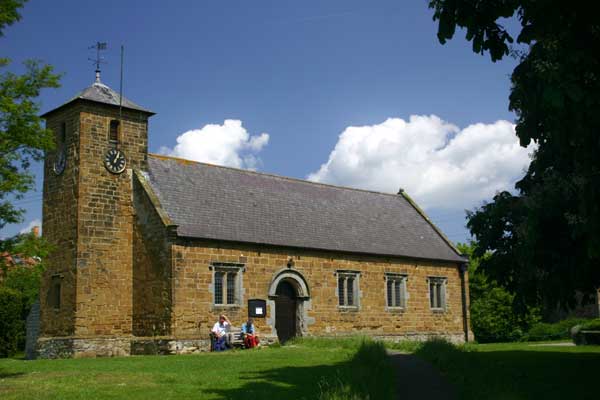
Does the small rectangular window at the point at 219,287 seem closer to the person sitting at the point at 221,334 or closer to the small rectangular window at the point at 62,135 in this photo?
the person sitting at the point at 221,334

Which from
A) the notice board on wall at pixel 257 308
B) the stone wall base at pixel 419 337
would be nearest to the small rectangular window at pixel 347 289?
the stone wall base at pixel 419 337

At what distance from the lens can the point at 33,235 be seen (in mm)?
18922

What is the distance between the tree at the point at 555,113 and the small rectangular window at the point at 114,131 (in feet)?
62.2

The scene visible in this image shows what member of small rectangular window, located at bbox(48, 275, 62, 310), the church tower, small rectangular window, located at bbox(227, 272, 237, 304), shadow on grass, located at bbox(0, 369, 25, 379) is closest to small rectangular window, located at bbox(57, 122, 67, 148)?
the church tower

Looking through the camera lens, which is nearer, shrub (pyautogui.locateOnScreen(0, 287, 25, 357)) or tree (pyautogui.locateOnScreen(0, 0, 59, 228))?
tree (pyautogui.locateOnScreen(0, 0, 59, 228))

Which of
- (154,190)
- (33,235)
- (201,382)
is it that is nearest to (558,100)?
(201,382)

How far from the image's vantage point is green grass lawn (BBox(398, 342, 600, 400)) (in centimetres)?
1483

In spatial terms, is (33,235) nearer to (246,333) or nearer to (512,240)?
(246,333)

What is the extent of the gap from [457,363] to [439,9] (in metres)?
10.8

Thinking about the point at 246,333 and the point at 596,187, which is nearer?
the point at 596,187

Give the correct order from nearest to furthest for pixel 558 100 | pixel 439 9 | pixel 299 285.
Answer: pixel 558 100, pixel 439 9, pixel 299 285

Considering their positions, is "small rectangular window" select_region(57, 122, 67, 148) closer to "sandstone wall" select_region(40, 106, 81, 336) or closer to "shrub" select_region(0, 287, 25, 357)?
"sandstone wall" select_region(40, 106, 81, 336)

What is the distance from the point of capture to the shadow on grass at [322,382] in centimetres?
1238

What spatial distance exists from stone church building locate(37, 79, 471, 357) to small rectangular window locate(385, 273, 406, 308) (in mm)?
512
